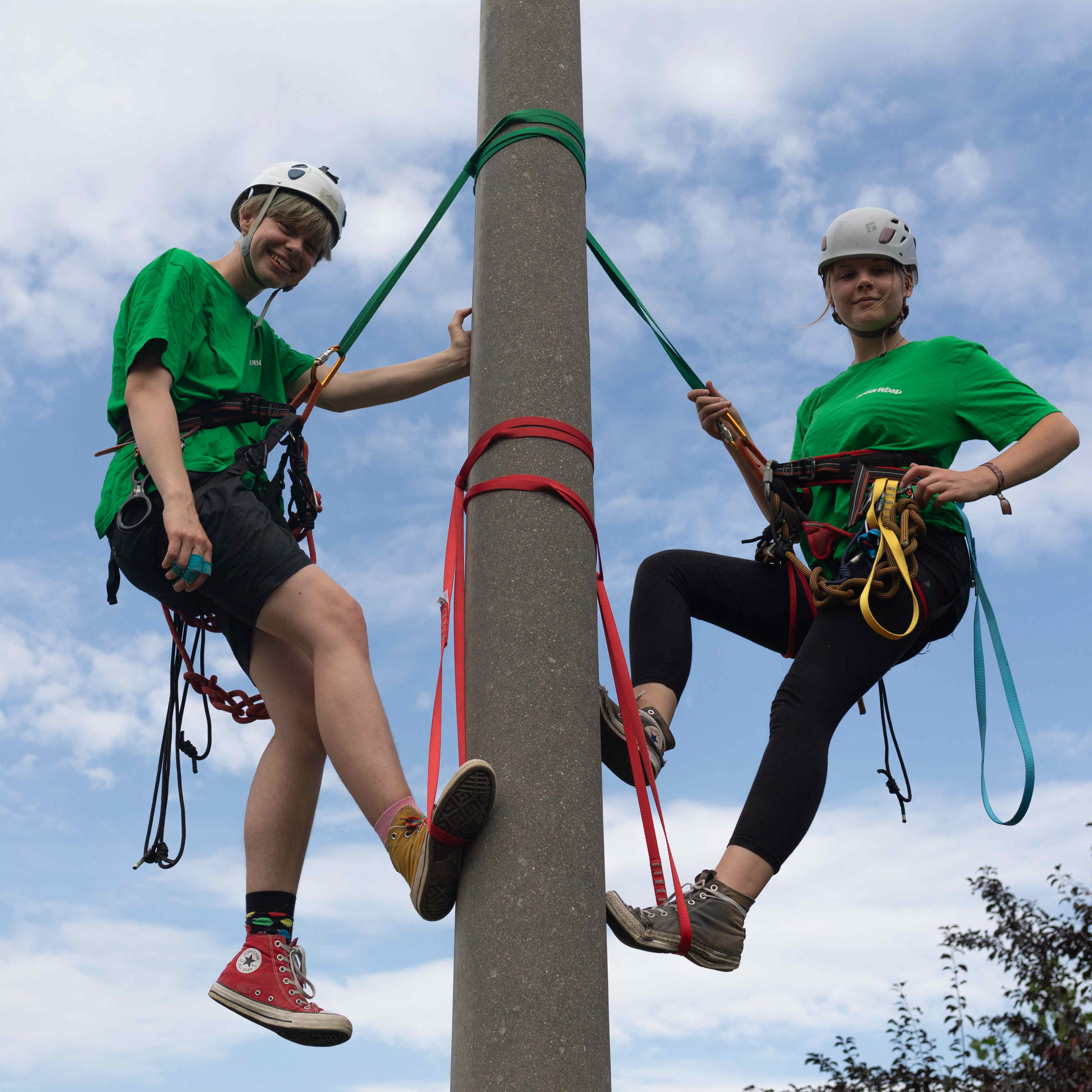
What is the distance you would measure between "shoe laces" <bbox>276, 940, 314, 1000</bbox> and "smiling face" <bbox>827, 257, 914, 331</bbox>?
2584 mm

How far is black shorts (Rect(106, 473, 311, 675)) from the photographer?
11.6 feet

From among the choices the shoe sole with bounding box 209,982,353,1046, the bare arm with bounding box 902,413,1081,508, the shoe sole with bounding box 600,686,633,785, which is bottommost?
the shoe sole with bounding box 209,982,353,1046

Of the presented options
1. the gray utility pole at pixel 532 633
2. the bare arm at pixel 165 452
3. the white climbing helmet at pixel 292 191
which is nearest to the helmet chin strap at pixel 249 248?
the white climbing helmet at pixel 292 191

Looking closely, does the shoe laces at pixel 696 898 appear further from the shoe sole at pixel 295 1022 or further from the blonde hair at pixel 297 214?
the blonde hair at pixel 297 214

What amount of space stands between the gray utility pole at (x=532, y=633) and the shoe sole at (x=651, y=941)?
0.20 m

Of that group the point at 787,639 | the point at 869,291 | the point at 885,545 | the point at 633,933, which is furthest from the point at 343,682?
the point at 869,291

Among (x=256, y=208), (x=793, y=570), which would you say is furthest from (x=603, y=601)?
(x=256, y=208)

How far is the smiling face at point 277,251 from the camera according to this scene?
412 cm

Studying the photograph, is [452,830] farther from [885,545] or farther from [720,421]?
[720,421]

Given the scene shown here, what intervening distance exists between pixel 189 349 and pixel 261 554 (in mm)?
758

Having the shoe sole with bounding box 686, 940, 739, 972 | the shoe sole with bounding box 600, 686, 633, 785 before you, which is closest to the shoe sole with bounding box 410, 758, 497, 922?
the shoe sole with bounding box 600, 686, 633, 785

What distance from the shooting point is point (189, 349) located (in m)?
3.89

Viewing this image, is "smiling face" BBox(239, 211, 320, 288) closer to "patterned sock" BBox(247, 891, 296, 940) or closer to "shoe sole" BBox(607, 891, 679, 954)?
"patterned sock" BBox(247, 891, 296, 940)

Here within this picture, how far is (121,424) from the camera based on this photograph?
13.1 ft
